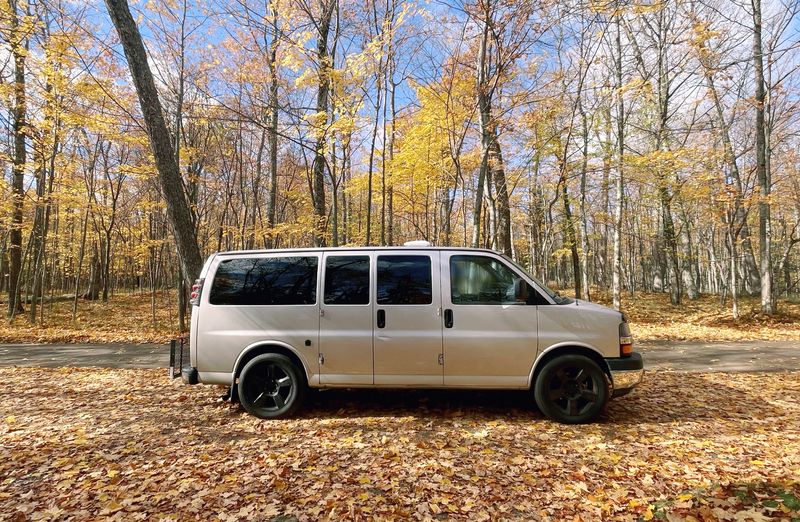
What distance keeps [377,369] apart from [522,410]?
6.27 feet

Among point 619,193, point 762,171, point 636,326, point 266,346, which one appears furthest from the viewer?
point 619,193

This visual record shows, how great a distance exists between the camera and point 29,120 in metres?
12.5

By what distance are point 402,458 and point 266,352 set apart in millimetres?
2234

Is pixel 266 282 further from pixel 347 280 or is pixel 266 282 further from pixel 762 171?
pixel 762 171

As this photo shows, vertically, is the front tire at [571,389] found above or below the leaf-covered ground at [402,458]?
above

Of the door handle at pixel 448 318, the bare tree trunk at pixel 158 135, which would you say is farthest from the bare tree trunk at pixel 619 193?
the bare tree trunk at pixel 158 135

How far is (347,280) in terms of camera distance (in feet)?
15.8

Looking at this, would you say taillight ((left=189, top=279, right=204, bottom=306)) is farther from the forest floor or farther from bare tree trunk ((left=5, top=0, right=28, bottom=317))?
bare tree trunk ((left=5, top=0, right=28, bottom=317))

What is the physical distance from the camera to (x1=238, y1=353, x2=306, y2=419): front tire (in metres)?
4.71

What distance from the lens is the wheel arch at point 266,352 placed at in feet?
15.6

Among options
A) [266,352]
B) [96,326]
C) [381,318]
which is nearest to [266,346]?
[266,352]

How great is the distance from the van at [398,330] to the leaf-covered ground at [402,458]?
0.44 meters

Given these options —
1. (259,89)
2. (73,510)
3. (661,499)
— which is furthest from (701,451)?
(259,89)

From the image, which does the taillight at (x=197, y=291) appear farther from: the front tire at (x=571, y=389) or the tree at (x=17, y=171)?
the tree at (x=17, y=171)
